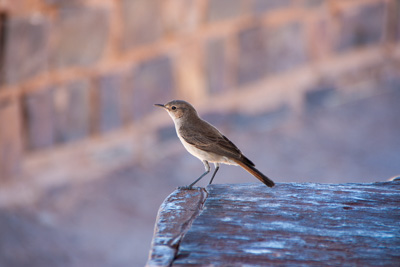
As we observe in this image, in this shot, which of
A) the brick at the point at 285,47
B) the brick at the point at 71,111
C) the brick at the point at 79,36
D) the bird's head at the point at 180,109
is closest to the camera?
the bird's head at the point at 180,109

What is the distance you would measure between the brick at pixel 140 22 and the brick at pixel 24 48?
33.0 inches

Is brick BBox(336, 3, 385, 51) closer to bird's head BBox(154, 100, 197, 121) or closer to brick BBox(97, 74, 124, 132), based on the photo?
brick BBox(97, 74, 124, 132)

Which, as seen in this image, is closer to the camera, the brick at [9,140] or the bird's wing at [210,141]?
the bird's wing at [210,141]

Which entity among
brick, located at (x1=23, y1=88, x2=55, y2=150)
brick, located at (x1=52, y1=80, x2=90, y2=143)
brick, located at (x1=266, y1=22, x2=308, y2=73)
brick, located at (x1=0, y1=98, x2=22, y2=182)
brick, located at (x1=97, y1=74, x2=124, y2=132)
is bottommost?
brick, located at (x1=0, y1=98, x2=22, y2=182)

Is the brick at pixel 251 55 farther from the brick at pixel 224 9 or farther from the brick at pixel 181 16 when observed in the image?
the brick at pixel 181 16

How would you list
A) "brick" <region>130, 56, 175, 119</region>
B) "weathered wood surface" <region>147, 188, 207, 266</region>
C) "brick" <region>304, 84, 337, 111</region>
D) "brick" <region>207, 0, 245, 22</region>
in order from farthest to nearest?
"brick" <region>304, 84, 337, 111</region> → "brick" <region>207, 0, 245, 22</region> → "brick" <region>130, 56, 175, 119</region> → "weathered wood surface" <region>147, 188, 207, 266</region>

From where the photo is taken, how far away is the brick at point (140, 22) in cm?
642

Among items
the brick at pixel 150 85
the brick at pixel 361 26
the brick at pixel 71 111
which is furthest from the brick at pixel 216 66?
the brick at pixel 361 26

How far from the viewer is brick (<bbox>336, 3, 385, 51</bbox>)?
26.7 feet

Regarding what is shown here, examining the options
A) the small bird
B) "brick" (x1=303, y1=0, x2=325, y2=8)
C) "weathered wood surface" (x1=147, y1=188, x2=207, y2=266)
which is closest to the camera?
"weathered wood surface" (x1=147, y1=188, x2=207, y2=266)

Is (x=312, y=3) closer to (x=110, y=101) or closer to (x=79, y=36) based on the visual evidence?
(x=110, y=101)

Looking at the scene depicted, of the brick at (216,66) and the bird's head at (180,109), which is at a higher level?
the brick at (216,66)

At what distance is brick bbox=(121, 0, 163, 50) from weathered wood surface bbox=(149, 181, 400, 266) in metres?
4.02

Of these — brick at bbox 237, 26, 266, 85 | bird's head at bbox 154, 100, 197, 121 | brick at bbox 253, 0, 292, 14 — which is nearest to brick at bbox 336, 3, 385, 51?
brick at bbox 253, 0, 292, 14
